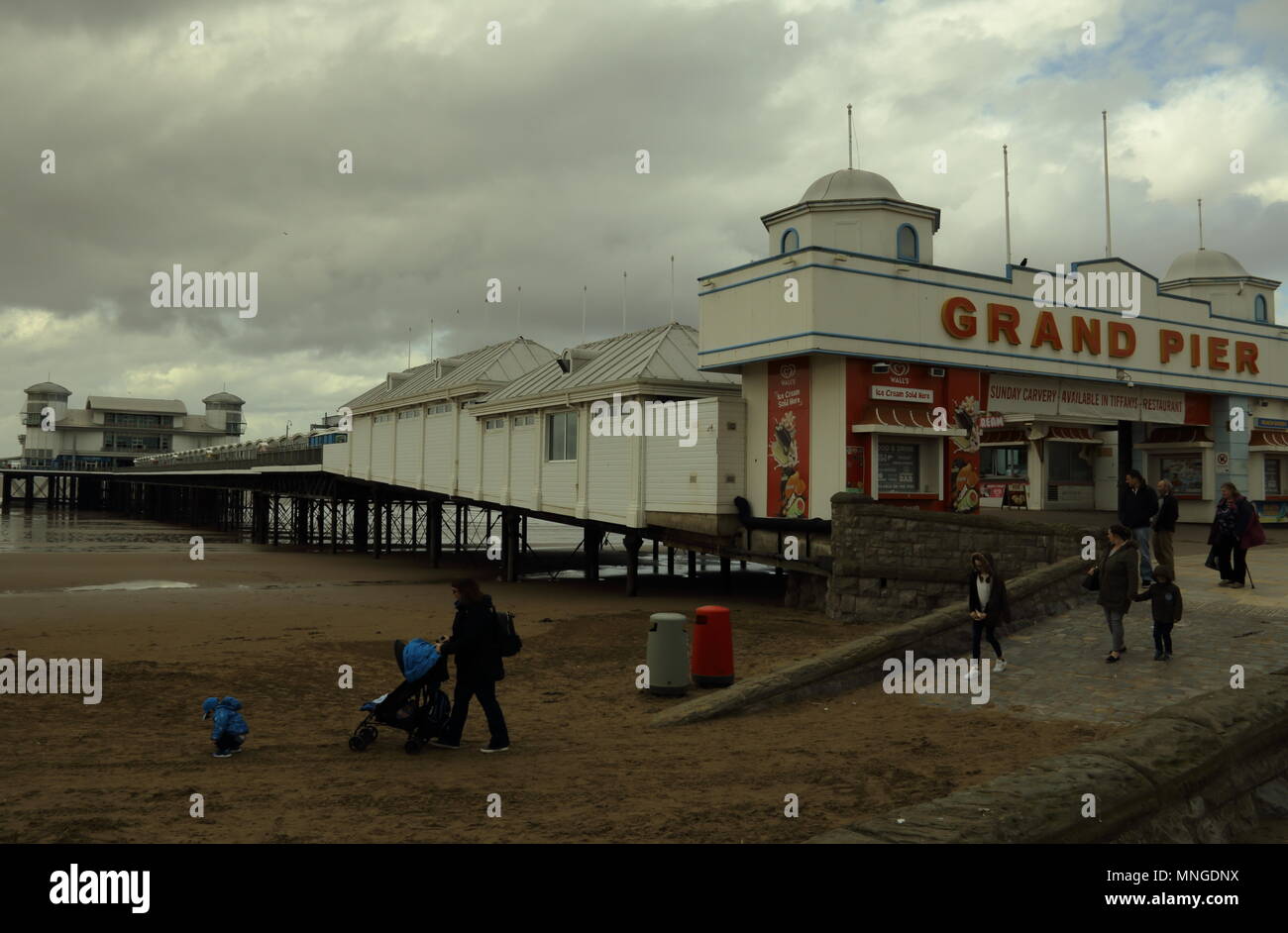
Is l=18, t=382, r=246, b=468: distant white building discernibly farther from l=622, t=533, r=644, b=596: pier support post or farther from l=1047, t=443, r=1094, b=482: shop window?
l=1047, t=443, r=1094, b=482: shop window

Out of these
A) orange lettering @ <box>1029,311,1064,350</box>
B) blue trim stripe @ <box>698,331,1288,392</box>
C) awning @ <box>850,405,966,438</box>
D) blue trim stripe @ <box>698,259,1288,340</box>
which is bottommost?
Answer: awning @ <box>850,405,966,438</box>

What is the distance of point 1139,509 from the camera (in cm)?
1408

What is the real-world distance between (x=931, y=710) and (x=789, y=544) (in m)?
10.5

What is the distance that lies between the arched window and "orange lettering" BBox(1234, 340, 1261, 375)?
480 inches

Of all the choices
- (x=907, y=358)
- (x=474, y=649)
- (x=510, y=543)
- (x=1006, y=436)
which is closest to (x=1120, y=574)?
(x=474, y=649)

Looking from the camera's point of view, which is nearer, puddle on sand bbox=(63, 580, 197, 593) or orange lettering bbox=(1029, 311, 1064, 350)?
orange lettering bbox=(1029, 311, 1064, 350)

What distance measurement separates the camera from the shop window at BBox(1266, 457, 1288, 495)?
29.5 meters

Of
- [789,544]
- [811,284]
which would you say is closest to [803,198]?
[811,284]

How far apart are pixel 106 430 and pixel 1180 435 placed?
123027 mm

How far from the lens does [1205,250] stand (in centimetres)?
3064

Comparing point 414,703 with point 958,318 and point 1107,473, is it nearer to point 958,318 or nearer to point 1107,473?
point 958,318

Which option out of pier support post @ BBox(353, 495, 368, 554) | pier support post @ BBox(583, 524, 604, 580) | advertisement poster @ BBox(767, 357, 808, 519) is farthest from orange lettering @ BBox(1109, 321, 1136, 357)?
pier support post @ BBox(353, 495, 368, 554)

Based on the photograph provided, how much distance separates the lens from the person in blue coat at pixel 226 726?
8750 mm

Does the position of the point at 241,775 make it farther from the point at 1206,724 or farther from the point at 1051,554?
the point at 1051,554
